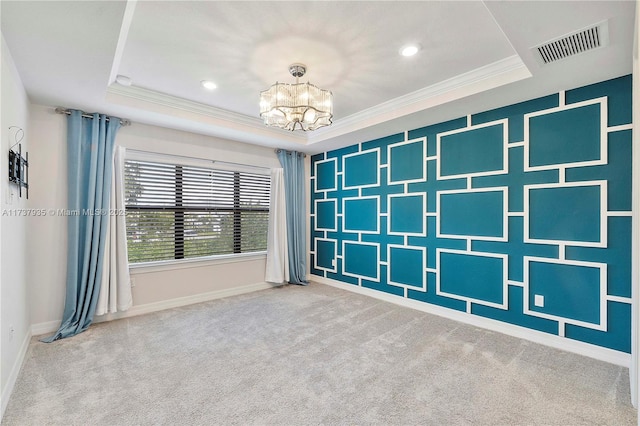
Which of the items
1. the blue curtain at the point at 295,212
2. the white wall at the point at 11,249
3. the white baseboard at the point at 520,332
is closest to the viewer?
the white wall at the point at 11,249

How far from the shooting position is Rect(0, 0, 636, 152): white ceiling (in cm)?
183

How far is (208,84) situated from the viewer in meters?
3.02

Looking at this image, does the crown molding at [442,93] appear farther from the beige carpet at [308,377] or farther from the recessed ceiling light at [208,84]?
the beige carpet at [308,377]

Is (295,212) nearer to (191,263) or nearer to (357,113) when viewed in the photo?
(191,263)

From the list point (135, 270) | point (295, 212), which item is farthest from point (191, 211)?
point (295, 212)

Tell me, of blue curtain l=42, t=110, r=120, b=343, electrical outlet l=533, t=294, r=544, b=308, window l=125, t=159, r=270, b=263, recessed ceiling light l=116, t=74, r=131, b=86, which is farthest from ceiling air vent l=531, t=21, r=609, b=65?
blue curtain l=42, t=110, r=120, b=343

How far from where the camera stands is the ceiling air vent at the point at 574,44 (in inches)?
75.4

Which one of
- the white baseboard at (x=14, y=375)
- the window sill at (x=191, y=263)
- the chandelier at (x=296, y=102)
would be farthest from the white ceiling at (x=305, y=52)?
the white baseboard at (x=14, y=375)

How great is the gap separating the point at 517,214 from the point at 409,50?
195cm

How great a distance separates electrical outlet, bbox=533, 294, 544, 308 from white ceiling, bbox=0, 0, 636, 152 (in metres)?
1.93

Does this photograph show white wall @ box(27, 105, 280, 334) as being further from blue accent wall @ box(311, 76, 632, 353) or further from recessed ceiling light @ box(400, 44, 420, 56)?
recessed ceiling light @ box(400, 44, 420, 56)

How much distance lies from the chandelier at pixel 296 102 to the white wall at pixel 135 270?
6.24ft

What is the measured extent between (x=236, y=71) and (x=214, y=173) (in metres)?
1.98

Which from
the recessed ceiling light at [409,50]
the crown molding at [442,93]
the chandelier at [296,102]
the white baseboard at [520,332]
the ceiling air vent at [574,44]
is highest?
the recessed ceiling light at [409,50]
